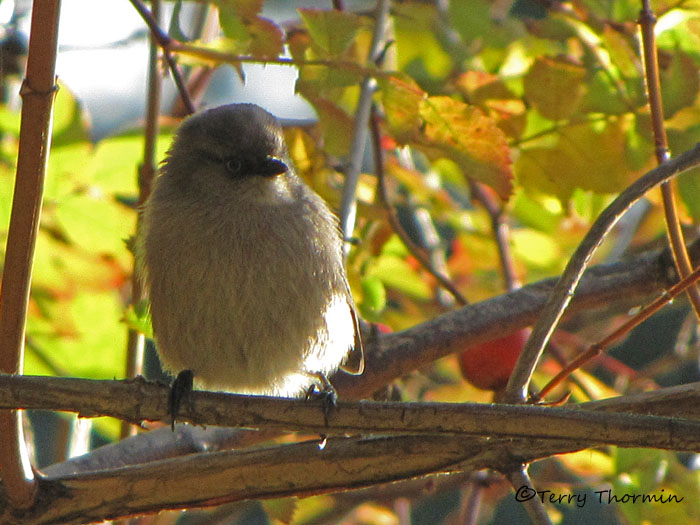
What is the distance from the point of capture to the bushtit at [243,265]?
2.60 metres

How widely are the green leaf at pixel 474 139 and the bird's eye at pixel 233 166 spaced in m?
0.75

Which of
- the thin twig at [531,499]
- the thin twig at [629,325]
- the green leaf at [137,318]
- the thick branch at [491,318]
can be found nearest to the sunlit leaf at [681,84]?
the thick branch at [491,318]

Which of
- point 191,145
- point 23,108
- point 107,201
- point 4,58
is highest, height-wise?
point 4,58

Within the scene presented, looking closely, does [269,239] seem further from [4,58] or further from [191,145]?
[4,58]

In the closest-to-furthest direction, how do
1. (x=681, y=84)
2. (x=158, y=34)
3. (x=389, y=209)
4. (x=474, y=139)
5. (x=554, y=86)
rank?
1. (x=158, y=34)
2. (x=474, y=139)
3. (x=681, y=84)
4. (x=554, y=86)
5. (x=389, y=209)

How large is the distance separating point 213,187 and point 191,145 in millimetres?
232

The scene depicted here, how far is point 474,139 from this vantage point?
7.60 feet

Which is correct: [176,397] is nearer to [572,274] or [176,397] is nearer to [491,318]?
[572,274]

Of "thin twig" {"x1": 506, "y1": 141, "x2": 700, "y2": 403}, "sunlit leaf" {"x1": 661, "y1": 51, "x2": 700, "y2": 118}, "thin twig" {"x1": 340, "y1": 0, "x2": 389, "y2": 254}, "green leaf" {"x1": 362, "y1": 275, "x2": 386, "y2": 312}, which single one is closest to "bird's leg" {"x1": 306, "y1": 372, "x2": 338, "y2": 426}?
"green leaf" {"x1": 362, "y1": 275, "x2": 386, "y2": 312}

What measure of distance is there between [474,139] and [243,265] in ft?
2.54

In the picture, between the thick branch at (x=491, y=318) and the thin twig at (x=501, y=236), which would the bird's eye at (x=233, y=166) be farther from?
the thin twig at (x=501, y=236)

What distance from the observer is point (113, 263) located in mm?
3191

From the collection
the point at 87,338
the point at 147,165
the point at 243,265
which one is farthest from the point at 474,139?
the point at 87,338

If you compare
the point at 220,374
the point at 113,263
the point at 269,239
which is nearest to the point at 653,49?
the point at 269,239
